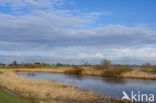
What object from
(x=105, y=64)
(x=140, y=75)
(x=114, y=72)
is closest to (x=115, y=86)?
(x=140, y=75)

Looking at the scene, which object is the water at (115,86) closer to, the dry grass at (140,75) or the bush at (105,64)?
the dry grass at (140,75)

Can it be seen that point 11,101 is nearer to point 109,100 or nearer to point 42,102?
point 42,102

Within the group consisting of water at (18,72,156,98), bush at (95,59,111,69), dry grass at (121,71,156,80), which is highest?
bush at (95,59,111,69)

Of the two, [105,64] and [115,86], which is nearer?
[115,86]

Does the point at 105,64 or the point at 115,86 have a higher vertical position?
the point at 105,64

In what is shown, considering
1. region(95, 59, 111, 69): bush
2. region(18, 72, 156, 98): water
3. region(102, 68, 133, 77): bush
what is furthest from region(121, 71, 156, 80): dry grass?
region(95, 59, 111, 69): bush

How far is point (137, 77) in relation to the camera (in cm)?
3078

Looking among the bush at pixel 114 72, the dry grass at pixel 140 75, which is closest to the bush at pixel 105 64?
the bush at pixel 114 72

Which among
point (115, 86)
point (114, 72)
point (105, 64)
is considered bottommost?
point (115, 86)

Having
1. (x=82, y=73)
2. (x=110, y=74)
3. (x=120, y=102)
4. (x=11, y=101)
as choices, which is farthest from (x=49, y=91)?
(x=82, y=73)

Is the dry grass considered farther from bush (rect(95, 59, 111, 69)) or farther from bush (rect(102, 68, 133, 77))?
bush (rect(95, 59, 111, 69))

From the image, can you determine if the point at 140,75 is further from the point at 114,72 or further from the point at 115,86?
the point at 115,86

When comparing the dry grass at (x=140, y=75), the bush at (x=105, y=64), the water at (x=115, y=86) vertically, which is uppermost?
the bush at (x=105, y=64)

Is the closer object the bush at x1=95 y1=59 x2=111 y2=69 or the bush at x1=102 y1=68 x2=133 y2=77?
the bush at x1=102 y1=68 x2=133 y2=77
